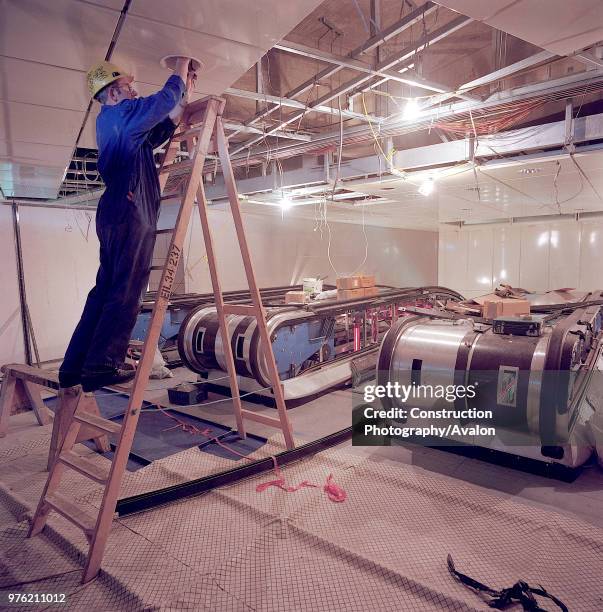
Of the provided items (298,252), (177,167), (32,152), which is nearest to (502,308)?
(177,167)

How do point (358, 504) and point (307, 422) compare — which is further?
point (307, 422)

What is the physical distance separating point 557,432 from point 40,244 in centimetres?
713

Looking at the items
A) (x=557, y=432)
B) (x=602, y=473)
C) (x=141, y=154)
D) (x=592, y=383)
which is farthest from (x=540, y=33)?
(x=602, y=473)

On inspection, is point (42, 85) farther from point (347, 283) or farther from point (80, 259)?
point (80, 259)

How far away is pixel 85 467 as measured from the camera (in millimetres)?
2186

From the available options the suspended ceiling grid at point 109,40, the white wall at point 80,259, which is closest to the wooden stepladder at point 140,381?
the suspended ceiling grid at point 109,40

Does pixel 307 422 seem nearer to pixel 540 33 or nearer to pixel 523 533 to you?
pixel 523 533

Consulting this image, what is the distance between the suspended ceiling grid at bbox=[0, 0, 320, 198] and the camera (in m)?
1.84

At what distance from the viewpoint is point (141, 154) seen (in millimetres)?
2164

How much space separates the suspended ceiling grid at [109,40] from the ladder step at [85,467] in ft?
6.90

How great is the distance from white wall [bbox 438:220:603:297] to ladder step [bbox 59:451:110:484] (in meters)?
9.09

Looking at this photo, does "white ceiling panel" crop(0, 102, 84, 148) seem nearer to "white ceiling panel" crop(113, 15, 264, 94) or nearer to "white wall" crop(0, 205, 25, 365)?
"white ceiling panel" crop(113, 15, 264, 94)

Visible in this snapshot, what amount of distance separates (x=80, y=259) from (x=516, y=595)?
23.8 ft

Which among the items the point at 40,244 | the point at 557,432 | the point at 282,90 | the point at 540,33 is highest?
the point at 282,90
